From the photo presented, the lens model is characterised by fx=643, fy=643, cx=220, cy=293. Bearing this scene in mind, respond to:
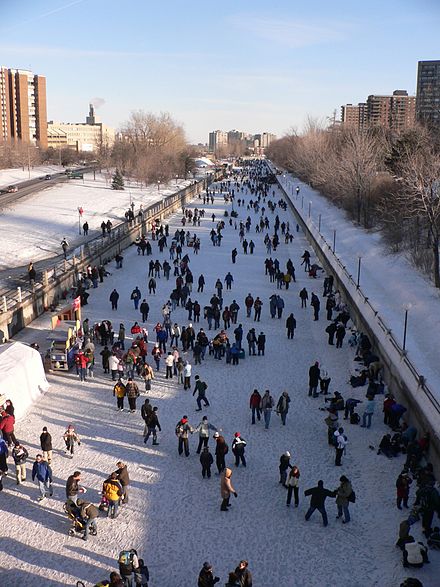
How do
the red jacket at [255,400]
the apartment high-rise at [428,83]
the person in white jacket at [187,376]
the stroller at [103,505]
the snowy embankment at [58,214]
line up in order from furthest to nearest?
the apartment high-rise at [428,83], the snowy embankment at [58,214], the person in white jacket at [187,376], the red jacket at [255,400], the stroller at [103,505]

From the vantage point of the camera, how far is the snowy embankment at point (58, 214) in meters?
30.8

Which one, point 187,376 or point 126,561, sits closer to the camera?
point 126,561

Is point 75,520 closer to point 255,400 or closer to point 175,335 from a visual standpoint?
point 255,400

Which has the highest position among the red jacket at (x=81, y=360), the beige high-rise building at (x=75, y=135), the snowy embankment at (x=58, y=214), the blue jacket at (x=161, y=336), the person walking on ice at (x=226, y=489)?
the beige high-rise building at (x=75, y=135)

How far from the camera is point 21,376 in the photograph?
12766mm

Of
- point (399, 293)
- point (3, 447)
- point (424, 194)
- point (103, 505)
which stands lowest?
point (103, 505)

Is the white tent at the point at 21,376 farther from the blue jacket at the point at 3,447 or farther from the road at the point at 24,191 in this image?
the road at the point at 24,191

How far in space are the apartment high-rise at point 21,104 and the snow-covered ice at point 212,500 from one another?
4560 inches

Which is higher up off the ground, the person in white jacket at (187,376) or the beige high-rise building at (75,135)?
the beige high-rise building at (75,135)

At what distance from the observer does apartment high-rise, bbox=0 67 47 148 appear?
401 ft

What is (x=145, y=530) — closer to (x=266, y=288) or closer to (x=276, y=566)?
(x=276, y=566)

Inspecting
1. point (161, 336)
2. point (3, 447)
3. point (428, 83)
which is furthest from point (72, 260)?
point (428, 83)

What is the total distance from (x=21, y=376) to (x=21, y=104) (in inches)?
4848

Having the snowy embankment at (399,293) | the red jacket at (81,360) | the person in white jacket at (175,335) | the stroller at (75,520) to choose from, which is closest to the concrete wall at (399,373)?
the snowy embankment at (399,293)
